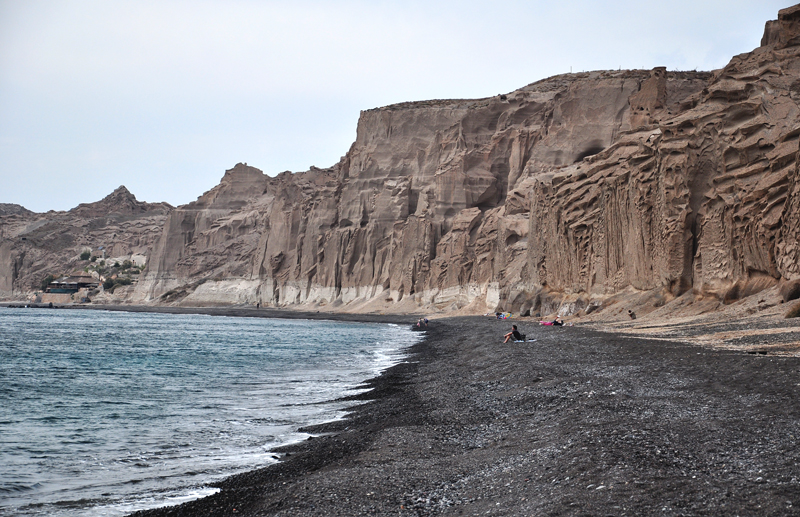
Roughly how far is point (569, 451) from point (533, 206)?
51.9 m

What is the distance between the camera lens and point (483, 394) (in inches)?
610

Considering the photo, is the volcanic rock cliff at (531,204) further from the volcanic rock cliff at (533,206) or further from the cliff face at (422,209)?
the cliff face at (422,209)

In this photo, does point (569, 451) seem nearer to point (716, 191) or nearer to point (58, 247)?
point (716, 191)

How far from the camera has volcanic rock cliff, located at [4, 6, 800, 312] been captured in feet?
104

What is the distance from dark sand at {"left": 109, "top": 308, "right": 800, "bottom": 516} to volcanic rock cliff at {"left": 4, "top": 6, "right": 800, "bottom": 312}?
15.6 metres

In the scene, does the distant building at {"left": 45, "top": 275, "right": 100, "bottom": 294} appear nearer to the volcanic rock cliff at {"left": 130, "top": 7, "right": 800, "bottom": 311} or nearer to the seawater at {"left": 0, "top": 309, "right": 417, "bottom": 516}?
the volcanic rock cliff at {"left": 130, "top": 7, "right": 800, "bottom": 311}

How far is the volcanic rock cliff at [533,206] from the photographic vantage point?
31.6m

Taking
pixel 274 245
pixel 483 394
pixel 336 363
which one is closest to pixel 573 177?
pixel 336 363

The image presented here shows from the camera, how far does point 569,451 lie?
8398mm

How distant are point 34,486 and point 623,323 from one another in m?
28.4

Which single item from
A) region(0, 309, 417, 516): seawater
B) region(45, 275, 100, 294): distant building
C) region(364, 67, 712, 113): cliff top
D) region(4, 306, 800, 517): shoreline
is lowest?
region(0, 309, 417, 516): seawater

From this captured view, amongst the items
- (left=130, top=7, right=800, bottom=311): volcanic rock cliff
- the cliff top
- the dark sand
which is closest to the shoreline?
the dark sand

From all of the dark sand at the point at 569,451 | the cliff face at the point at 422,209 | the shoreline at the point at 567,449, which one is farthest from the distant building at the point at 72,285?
the dark sand at the point at 569,451

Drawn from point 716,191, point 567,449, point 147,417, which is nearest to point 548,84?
point 716,191
